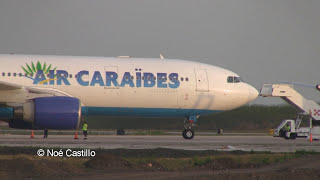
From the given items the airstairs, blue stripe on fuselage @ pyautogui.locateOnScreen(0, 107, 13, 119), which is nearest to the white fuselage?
blue stripe on fuselage @ pyautogui.locateOnScreen(0, 107, 13, 119)

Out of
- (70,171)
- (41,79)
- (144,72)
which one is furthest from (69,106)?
(144,72)

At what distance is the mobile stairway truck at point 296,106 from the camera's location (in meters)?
40.6

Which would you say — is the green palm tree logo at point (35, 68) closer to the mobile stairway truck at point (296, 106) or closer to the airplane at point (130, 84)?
the airplane at point (130, 84)

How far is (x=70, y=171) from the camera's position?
17.7 meters

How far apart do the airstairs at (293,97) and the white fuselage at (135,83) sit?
25.6 ft

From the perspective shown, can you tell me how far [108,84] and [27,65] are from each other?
400 cm

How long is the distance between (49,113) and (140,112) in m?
10.5

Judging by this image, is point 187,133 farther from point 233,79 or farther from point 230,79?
point 233,79

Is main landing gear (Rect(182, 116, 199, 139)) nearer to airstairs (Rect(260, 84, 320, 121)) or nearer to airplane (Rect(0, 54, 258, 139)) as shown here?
airplane (Rect(0, 54, 258, 139))

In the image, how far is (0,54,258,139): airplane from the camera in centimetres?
2973

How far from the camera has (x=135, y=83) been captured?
1232 inches

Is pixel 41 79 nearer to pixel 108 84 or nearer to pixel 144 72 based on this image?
pixel 108 84

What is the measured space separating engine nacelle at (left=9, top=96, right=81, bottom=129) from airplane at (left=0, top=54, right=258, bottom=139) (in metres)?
4.15

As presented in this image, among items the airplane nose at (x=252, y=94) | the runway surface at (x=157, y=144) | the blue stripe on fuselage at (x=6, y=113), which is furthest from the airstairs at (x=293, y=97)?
the blue stripe on fuselage at (x=6, y=113)
